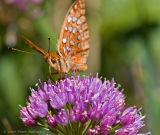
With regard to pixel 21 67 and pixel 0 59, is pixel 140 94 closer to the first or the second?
pixel 21 67

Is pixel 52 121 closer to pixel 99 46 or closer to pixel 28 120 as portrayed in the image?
pixel 28 120

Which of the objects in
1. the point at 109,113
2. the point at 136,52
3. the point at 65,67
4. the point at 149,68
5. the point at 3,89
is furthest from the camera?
the point at 136,52

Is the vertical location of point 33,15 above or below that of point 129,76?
above

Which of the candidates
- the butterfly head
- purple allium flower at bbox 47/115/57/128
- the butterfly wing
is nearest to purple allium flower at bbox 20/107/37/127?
purple allium flower at bbox 47/115/57/128

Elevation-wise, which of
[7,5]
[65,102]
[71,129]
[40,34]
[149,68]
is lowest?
[71,129]

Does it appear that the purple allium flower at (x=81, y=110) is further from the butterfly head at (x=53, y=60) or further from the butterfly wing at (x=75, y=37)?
the butterfly wing at (x=75, y=37)

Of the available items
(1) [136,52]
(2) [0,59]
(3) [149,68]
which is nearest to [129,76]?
(1) [136,52]

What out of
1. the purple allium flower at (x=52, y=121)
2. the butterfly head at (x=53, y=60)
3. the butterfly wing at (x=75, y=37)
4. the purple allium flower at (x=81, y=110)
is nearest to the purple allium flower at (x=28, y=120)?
the purple allium flower at (x=81, y=110)
